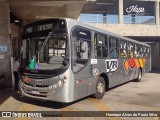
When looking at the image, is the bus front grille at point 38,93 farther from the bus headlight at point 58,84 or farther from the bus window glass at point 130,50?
the bus window glass at point 130,50

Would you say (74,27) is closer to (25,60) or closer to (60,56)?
(60,56)

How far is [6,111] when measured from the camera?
7770mm

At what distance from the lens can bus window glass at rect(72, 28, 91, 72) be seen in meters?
7.79

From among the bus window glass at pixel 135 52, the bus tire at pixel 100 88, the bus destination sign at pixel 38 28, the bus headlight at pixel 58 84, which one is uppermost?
the bus destination sign at pixel 38 28

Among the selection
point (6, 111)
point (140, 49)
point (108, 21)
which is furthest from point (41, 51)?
point (108, 21)

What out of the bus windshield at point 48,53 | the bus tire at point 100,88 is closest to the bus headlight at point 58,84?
the bus windshield at point 48,53

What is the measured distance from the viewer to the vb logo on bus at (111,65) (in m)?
10.2

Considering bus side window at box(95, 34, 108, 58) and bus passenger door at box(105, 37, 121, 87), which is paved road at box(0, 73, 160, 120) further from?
bus side window at box(95, 34, 108, 58)

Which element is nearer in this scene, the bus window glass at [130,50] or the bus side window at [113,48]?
the bus side window at [113,48]

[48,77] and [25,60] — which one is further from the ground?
[25,60]

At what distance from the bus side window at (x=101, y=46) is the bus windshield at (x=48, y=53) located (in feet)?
6.06

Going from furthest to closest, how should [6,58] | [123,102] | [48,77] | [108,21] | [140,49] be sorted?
1. [108,21]
2. [140,49]
3. [6,58]
4. [123,102]
5. [48,77]

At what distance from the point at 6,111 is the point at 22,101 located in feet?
4.92

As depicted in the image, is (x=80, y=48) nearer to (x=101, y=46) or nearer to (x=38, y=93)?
(x=101, y=46)
